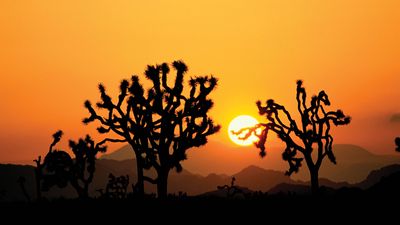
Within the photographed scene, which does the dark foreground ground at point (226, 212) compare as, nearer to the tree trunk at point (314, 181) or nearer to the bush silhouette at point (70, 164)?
the tree trunk at point (314, 181)

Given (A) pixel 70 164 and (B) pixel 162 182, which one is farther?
(A) pixel 70 164

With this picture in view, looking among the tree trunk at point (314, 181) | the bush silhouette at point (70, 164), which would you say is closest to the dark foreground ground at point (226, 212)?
the tree trunk at point (314, 181)

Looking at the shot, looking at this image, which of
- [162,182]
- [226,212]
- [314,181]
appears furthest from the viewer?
[314,181]

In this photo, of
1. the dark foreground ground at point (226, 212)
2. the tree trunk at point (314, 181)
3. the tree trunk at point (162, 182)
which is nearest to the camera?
the dark foreground ground at point (226, 212)

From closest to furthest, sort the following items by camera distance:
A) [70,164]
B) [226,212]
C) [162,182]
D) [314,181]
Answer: [226,212], [162,182], [314,181], [70,164]

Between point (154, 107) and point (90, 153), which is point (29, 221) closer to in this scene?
point (154, 107)

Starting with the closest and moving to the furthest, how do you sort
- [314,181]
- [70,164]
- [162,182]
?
1. [162,182]
2. [314,181]
3. [70,164]

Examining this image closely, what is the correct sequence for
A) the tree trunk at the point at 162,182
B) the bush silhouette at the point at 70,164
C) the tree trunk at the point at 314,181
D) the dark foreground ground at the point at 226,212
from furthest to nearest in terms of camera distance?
the bush silhouette at the point at 70,164, the tree trunk at the point at 314,181, the tree trunk at the point at 162,182, the dark foreground ground at the point at 226,212

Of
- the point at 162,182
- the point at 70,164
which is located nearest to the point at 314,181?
the point at 162,182

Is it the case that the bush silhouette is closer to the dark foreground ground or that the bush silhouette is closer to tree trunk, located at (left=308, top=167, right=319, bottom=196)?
tree trunk, located at (left=308, top=167, right=319, bottom=196)

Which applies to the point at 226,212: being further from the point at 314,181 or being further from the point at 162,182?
the point at 314,181

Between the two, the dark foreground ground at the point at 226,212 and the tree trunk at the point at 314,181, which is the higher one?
the tree trunk at the point at 314,181

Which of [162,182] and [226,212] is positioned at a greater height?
[162,182]

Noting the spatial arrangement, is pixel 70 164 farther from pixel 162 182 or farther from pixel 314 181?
pixel 314 181
